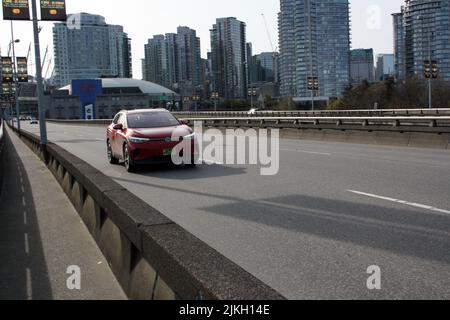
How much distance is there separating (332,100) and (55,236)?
9892 centimetres

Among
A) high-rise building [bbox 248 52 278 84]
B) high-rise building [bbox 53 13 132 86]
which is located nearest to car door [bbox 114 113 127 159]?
high-rise building [bbox 53 13 132 86]

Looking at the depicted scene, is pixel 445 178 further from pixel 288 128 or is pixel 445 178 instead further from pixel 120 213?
pixel 288 128

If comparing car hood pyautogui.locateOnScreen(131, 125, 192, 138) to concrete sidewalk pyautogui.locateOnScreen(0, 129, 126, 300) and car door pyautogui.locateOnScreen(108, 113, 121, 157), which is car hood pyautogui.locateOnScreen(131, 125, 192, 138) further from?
concrete sidewalk pyautogui.locateOnScreen(0, 129, 126, 300)

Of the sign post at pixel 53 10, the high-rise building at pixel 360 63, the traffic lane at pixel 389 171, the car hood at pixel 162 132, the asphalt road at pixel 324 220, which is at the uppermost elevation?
the high-rise building at pixel 360 63

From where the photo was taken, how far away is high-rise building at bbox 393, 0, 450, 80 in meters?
77.6

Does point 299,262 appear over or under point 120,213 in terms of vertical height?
under

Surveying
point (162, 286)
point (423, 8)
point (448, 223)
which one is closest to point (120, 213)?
point (162, 286)

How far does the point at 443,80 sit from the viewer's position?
83.0 meters

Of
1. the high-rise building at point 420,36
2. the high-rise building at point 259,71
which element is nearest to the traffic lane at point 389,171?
the high-rise building at point 420,36

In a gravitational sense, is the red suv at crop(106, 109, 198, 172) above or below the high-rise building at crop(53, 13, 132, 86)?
below

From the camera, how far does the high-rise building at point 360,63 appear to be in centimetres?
11994

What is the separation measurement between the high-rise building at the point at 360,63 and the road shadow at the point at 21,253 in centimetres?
11215

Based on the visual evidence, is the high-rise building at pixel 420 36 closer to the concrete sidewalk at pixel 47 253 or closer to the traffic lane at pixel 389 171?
the traffic lane at pixel 389 171

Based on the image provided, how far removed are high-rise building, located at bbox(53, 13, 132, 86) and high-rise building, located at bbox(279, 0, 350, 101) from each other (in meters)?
46.9
